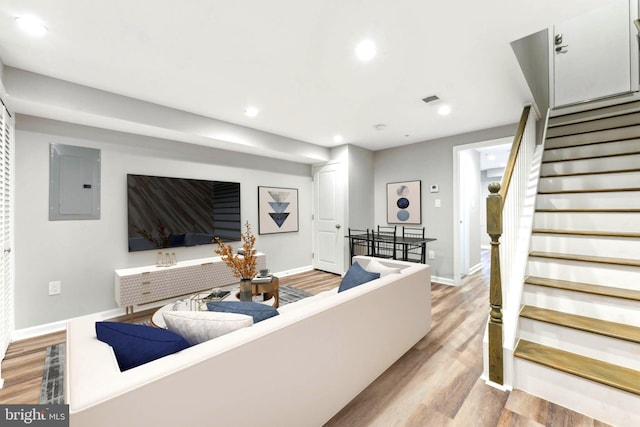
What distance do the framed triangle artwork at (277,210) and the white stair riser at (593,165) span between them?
3604 millimetres

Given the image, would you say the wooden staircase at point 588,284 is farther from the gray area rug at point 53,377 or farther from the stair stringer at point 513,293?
the gray area rug at point 53,377

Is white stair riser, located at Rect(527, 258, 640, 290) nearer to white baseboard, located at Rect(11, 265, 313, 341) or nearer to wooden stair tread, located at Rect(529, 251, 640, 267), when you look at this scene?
wooden stair tread, located at Rect(529, 251, 640, 267)

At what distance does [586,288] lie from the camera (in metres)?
1.87

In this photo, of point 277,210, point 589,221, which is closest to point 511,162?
point 589,221

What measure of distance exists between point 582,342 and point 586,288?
0.38 m

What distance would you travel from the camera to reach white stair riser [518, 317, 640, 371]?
1.58 m

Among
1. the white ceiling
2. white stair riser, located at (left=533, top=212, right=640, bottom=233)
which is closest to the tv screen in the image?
the white ceiling

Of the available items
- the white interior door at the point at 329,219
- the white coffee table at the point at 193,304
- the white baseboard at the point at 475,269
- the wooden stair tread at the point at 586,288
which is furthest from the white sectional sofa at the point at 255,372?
the white baseboard at the point at 475,269

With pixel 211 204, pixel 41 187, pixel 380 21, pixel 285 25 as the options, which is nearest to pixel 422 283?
pixel 380 21

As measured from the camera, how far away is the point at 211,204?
390 cm

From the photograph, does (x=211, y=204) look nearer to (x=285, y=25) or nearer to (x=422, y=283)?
(x=285, y=25)

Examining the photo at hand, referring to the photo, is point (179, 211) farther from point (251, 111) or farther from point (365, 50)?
point (365, 50)

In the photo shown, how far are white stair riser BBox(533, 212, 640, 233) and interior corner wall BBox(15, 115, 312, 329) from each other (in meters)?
3.96

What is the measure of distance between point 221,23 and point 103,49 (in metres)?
0.99
